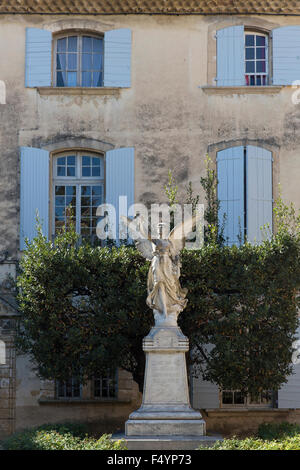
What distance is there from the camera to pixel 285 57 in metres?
18.7

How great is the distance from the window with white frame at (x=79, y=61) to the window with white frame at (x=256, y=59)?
3.05 m

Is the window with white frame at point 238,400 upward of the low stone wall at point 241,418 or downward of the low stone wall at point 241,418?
upward

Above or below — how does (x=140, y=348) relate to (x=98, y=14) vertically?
below

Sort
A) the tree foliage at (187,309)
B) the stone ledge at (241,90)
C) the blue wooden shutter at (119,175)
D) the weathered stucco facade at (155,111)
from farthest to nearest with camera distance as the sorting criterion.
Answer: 1. the stone ledge at (241,90)
2. the weathered stucco facade at (155,111)
3. the blue wooden shutter at (119,175)
4. the tree foliage at (187,309)

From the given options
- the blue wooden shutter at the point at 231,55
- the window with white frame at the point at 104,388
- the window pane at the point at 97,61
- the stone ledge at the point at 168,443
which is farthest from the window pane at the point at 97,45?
the stone ledge at the point at 168,443

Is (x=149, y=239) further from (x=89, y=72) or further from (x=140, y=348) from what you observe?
(x=89, y=72)

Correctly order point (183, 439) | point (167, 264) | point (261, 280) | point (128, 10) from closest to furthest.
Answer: point (183, 439), point (167, 264), point (261, 280), point (128, 10)

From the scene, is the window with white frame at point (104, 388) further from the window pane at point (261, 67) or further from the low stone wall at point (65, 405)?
the window pane at point (261, 67)

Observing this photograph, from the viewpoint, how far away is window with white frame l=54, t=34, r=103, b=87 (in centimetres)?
1892

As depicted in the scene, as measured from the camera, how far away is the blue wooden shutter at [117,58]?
1867cm

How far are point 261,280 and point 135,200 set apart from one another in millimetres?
3567

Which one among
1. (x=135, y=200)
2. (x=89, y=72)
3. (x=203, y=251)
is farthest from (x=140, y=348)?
(x=89, y=72)

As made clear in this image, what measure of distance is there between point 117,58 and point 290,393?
758 cm

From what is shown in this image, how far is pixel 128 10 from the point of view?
61.8 feet
